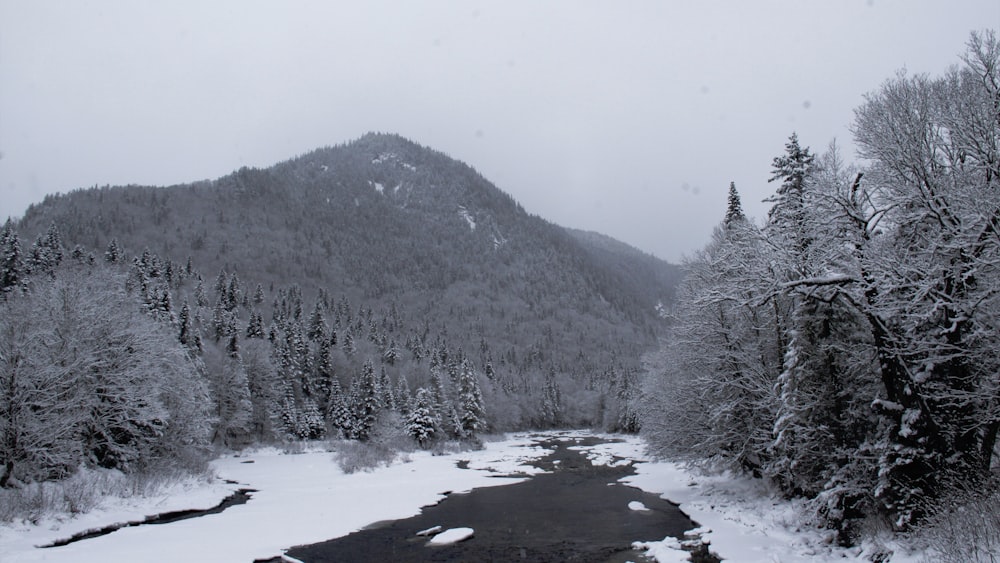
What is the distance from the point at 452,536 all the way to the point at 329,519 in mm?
7126

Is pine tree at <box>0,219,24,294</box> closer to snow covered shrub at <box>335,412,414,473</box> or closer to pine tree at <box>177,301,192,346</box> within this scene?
pine tree at <box>177,301,192,346</box>

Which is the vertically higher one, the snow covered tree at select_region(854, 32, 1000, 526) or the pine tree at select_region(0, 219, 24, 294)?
the pine tree at select_region(0, 219, 24, 294)

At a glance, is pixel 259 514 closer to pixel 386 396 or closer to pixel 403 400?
pixel 386 396

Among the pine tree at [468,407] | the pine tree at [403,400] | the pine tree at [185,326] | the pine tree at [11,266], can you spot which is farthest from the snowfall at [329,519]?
the pine tree at [11,266]

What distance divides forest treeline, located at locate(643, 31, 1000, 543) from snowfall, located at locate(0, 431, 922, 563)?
232cm

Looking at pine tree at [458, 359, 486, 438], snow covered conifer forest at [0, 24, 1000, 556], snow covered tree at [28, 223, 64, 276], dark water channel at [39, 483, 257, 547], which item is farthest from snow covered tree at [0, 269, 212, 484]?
snow covered tree at [28, 223, 64, 276]

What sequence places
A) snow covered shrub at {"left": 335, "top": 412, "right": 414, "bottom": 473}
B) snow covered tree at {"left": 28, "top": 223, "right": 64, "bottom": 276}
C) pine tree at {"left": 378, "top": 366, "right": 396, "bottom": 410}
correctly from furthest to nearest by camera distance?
1. snow covered tree at {"left": 28, "top": 223, "right": 64, "bottom": 276}
2. pine tree at {"left": 378, "top": 366, "right": 396, "bottom": 410}
3. snow covered shrub at {"left": 335, "top": 412, "right": 414, "bottom": 473}

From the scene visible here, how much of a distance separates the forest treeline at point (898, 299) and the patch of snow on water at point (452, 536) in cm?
1234

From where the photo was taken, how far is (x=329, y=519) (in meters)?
25.1

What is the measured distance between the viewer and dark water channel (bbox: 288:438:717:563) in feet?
62.7

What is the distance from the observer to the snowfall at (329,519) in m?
17.2

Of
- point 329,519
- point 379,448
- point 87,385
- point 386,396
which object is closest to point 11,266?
point 386,396

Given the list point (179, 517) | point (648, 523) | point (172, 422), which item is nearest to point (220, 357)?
point (172, 422)

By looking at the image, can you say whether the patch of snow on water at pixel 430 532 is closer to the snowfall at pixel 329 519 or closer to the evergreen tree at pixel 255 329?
the snowfall at pixel 329 519
